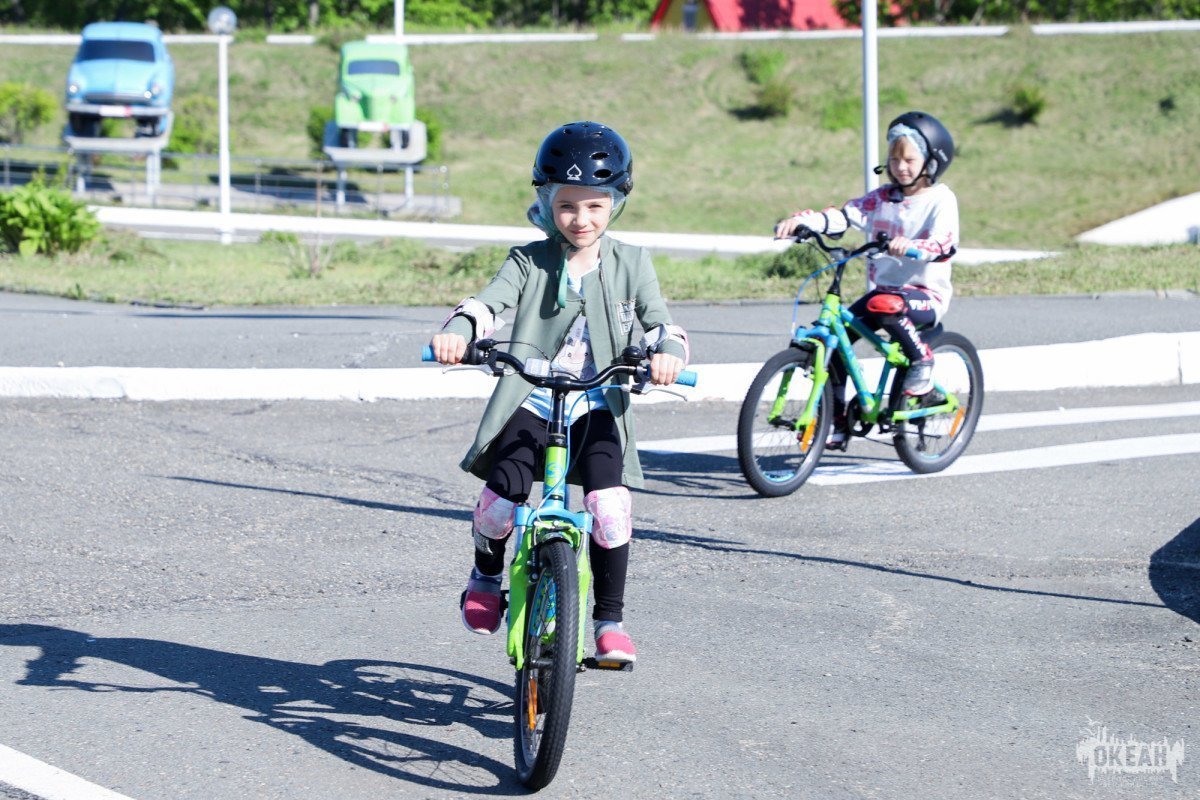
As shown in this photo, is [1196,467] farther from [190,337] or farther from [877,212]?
[190,337]

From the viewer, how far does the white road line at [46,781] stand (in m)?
4.00

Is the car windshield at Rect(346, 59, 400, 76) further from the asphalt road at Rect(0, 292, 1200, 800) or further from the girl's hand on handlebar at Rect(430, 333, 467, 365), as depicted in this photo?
the girl's hand on handlebar at Rect(430, 333, 467, 365)

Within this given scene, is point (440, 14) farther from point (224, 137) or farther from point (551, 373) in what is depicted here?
point (551, 373)

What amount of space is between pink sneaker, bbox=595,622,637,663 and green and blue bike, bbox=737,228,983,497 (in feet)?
9.72

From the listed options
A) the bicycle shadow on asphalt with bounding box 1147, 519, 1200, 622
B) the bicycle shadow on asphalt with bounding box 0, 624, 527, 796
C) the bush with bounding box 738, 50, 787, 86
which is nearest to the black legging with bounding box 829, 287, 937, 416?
the bicycle shadow on asphalt with bounding box 1147, 519, 1200, 622

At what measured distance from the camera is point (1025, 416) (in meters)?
9.85

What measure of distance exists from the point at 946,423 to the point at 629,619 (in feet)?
10.5

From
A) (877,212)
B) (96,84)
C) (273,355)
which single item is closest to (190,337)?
(273,355)

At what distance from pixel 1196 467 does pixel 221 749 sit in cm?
587

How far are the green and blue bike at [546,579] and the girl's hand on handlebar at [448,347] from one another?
23 millimetres

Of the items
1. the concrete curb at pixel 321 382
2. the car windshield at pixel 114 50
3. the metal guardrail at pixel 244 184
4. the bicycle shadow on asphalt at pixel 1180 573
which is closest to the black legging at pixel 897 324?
the bicycle shadow on asphalt at pixel 1180 573

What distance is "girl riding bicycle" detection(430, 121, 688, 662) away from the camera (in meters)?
4.32

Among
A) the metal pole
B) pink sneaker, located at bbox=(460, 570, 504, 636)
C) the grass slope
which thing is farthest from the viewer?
the grass slope

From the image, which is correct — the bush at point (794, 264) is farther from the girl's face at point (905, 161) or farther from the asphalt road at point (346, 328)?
the girl's face at point (905, 161)
